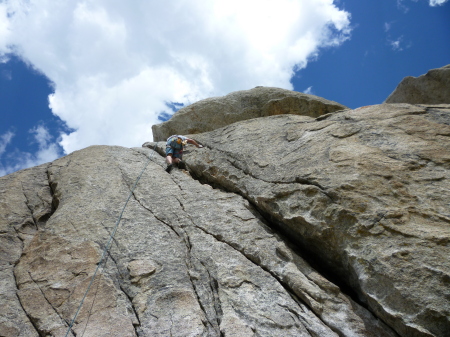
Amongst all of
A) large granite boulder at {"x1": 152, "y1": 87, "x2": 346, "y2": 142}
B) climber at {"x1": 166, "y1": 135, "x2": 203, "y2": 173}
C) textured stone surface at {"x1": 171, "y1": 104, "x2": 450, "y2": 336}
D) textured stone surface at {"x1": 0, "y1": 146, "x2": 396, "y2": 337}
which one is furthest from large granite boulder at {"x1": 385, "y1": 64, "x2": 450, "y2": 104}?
textured stone surface at {"x1": 0, "y1": 146, "x2": 396, "y2": 337}

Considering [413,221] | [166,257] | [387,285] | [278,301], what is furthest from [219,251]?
[413,221]

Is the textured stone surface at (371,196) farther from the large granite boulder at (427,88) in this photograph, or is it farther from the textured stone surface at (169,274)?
the large granite boulder at (427,88)

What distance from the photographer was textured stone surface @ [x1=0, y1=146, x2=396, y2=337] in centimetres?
443

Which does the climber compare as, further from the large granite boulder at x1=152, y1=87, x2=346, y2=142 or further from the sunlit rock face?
the large granite boulder at x1=152, y1=87, x2=346, y2=142

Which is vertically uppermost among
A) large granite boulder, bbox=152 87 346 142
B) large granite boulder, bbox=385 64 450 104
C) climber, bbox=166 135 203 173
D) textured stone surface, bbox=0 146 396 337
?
large granite boulder, bbox=152 87 346 142

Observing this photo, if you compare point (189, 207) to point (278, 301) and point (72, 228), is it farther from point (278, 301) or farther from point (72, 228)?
point (278, 301)

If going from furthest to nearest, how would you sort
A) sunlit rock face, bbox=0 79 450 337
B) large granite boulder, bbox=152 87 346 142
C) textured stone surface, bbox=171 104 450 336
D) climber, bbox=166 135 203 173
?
large granite boulder, bbox=152 87 346 142
climber, bbox=166 135 203 173
sunlit rock face, bbox=0 79 450 337
textured stone surface, bbox=171 104 450 336

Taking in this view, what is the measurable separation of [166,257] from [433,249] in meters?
3.91

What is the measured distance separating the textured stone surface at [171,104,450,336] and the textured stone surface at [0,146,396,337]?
417 millimetres

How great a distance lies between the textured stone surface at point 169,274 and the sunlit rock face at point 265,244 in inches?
0.8

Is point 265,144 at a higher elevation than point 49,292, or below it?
higher

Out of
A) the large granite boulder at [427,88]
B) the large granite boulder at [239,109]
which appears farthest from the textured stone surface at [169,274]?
the large granite boulder at [427,88]

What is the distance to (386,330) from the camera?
432 centimetres

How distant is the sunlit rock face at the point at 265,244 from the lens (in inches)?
172
